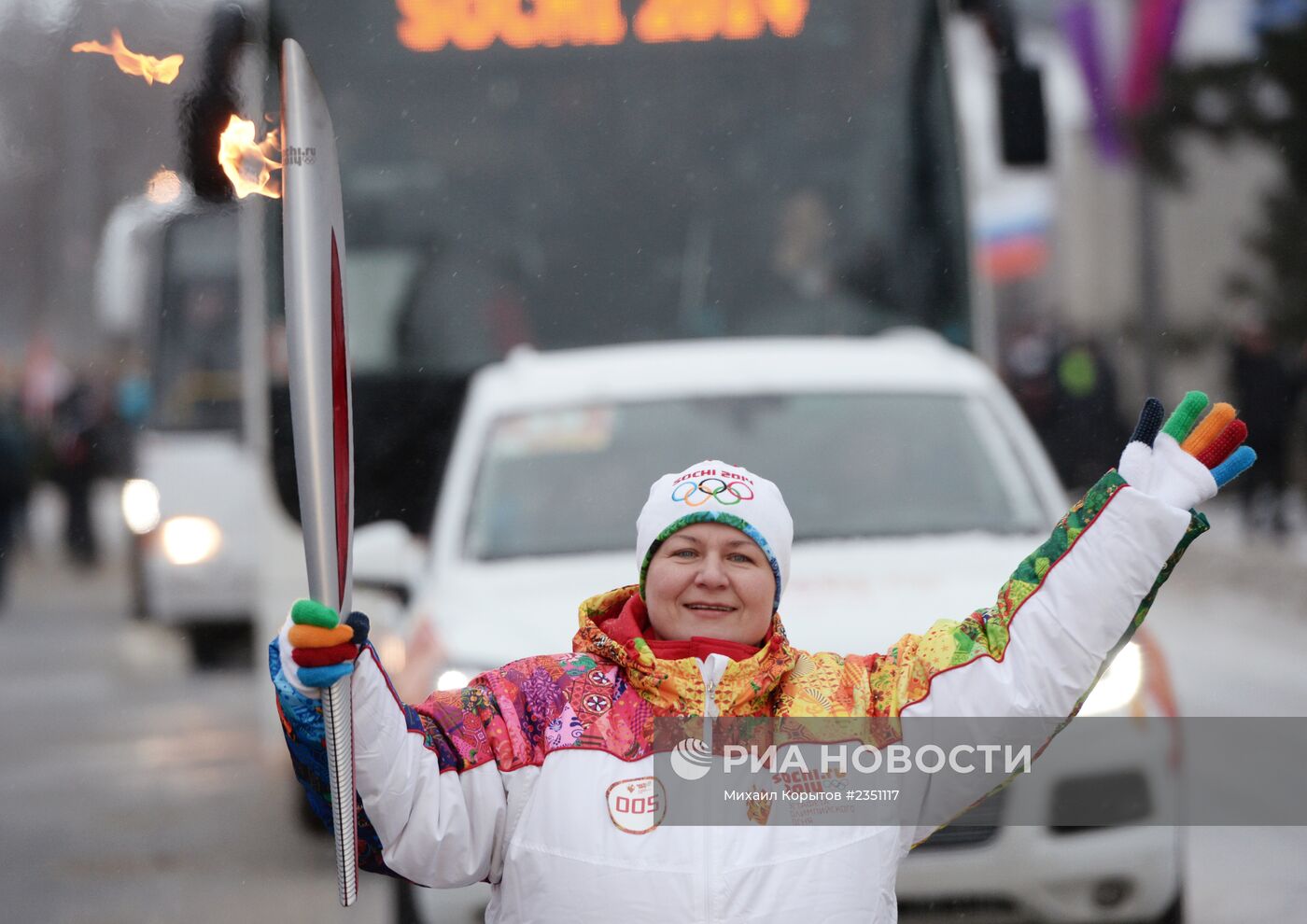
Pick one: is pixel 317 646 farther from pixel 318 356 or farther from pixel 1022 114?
pixel 1022 114

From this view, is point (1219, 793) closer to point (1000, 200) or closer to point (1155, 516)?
point (1155, 516)

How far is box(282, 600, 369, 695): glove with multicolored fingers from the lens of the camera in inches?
83.7

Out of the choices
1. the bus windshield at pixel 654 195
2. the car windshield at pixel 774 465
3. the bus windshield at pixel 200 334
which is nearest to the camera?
the car windshield at pixel 774 465

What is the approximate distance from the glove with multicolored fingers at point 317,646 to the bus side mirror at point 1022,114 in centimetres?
435

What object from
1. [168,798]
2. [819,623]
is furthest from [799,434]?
[168,798]

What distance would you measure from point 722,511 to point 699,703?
0.25m

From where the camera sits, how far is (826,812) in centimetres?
234

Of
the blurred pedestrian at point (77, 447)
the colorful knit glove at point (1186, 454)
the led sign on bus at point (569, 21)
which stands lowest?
the blurred pedestrian at point (77, 447)

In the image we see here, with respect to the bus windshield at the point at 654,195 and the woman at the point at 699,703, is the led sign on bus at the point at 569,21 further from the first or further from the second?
the woman at the point at 699,703

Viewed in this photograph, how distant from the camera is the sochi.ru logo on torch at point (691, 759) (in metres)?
2.30

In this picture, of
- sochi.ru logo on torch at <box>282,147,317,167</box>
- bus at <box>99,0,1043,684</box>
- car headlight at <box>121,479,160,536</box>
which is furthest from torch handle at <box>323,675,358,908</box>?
car headlight at <box>121,479,160,536</box>

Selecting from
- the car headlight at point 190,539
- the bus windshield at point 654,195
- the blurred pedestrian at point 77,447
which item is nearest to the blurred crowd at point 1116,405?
the bus windshield at point 654,195

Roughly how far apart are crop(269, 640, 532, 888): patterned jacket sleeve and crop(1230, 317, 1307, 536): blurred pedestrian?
1142cm

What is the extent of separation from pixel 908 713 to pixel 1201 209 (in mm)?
19266
